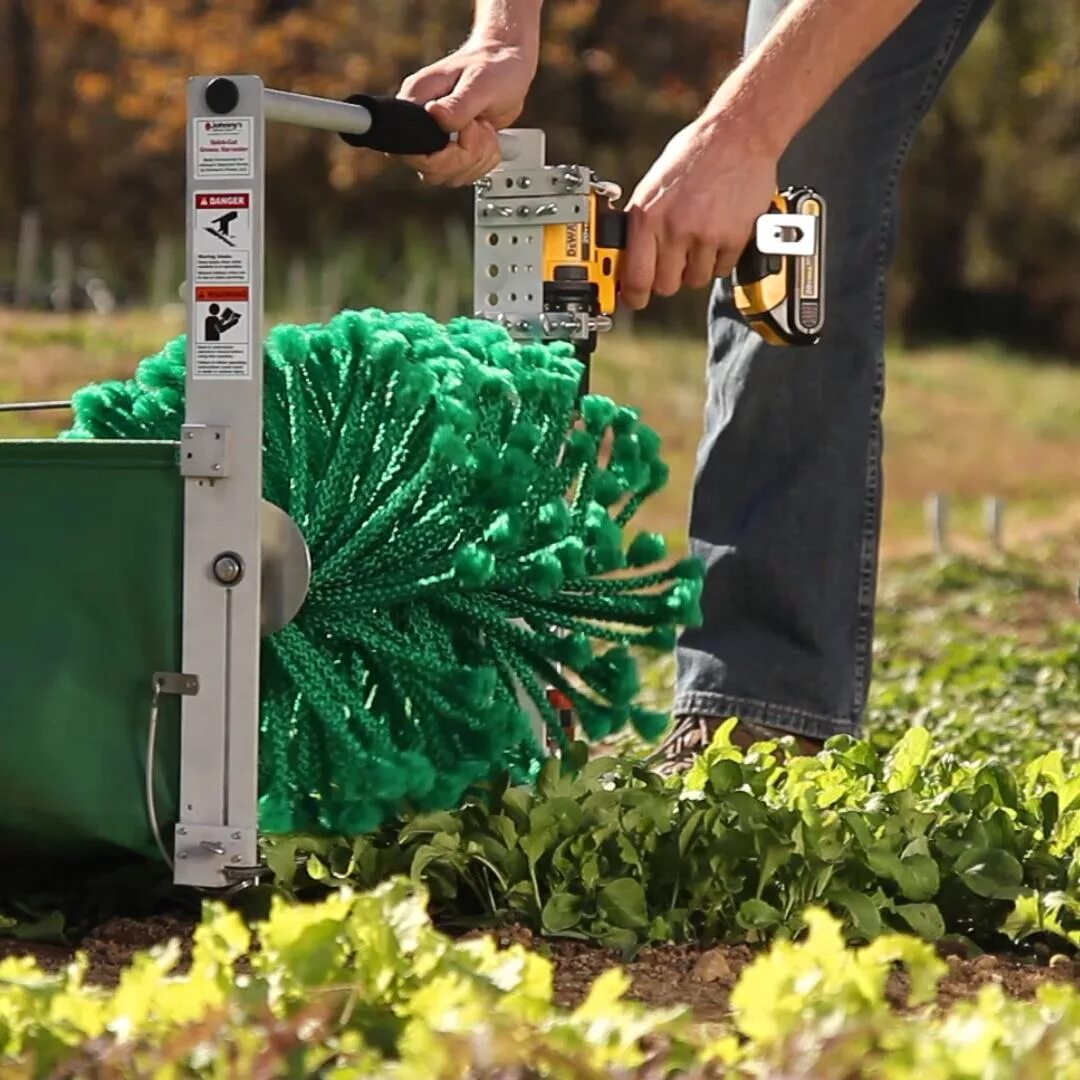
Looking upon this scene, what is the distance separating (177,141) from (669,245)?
2230 cm

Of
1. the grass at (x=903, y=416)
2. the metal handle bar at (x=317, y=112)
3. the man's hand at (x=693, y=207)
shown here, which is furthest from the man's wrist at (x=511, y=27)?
the grass at (x=903, y=416)

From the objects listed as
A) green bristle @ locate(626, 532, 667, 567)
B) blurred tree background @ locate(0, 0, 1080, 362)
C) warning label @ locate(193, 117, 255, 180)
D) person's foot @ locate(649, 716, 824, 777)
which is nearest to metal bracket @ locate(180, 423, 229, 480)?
warning label @ locate(193, 117, 255, 180)

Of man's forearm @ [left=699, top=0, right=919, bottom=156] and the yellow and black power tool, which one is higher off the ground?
man's forearm @ [left=699, top=0, right=919, bottom=156]

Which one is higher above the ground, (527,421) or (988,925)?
(527,421)

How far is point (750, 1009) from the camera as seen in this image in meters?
1.58

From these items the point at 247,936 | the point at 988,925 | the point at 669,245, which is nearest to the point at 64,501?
the point at 247,936

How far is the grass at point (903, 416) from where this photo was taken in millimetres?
11891

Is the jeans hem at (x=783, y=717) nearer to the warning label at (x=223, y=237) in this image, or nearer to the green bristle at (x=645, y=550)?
the green bristle at (x=645, y=550)

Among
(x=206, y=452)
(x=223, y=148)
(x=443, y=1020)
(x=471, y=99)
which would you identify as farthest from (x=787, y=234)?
(x=443, y=1020)

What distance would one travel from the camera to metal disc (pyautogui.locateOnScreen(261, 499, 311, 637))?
2385 millimetres

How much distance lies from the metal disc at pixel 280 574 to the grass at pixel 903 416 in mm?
6666

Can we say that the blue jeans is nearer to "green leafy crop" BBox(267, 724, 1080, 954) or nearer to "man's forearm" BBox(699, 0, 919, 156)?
"man's forearm" BBox(699, 0, 919, 156)

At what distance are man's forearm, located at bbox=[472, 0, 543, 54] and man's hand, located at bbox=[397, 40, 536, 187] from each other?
0.08 feet

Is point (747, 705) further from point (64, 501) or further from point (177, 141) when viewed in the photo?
point (177, 141)
